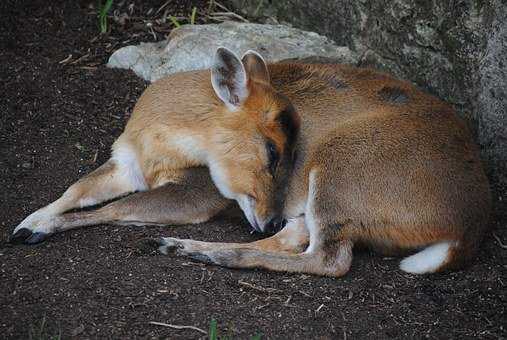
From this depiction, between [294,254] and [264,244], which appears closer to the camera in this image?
[294,254]

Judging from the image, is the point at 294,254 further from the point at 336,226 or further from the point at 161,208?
the point at 161,208

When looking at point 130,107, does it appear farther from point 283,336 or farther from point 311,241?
point 283,336

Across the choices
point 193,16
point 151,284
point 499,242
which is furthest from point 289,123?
point 193,16

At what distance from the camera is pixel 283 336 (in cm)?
472

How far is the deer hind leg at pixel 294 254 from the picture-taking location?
17.9 ft

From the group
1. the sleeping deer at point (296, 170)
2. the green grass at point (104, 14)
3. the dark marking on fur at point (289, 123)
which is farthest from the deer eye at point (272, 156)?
the green grass at point (104, 14)

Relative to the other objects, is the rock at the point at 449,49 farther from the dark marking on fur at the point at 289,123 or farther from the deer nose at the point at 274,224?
the deer nose at the point at 274,224

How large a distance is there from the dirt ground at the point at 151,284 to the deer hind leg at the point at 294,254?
7 centimetres

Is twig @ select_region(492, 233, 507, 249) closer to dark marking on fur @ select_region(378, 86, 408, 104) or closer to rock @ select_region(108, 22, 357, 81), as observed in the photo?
dark marking on fur @ select_region(378, 86, 408, 104)

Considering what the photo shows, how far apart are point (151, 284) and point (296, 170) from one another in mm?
1390

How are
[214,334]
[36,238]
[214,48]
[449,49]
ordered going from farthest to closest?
[214,48] → [449,49] → [36,238] → [214,334]

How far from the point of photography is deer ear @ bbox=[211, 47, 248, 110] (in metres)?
5.77

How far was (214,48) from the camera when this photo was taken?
23.4 feet

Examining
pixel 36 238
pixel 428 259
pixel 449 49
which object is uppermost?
pixel 449 49
